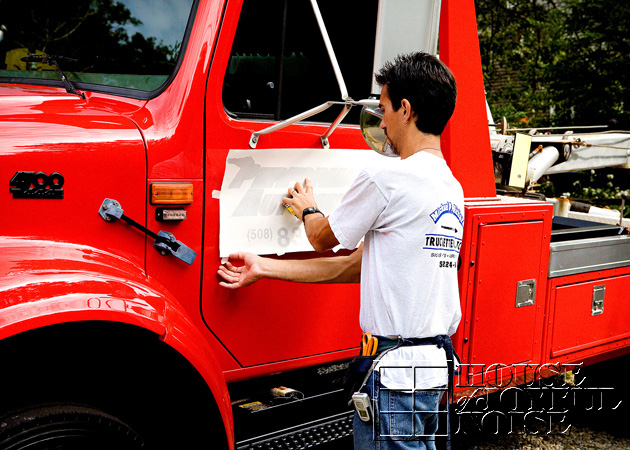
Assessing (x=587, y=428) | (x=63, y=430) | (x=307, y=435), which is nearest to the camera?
(x=63, y=430)

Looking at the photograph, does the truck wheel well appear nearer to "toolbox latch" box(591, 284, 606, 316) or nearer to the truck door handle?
the truck door handle

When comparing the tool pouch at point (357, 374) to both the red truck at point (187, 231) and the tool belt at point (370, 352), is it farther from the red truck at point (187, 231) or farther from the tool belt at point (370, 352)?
the red truck at point (187, 231)

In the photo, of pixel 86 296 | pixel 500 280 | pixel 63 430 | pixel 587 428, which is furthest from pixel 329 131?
pixel 587 428

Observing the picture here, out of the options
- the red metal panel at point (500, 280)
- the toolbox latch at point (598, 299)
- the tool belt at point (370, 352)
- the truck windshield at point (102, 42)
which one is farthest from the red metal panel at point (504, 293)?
the truck windshield at point (102, 42)

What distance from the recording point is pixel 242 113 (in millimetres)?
2418

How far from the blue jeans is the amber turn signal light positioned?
87 cm

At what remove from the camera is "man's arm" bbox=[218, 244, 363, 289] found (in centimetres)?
231

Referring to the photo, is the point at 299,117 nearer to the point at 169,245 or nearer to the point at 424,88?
the point at 424,88

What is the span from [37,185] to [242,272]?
753 mm

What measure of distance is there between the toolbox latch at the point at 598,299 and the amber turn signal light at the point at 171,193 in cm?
226

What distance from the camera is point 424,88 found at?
2.10 m

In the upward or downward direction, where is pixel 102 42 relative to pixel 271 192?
upward

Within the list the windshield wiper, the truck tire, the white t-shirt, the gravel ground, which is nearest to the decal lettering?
the white t-shirt

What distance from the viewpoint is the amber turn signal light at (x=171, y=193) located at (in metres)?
2.18
